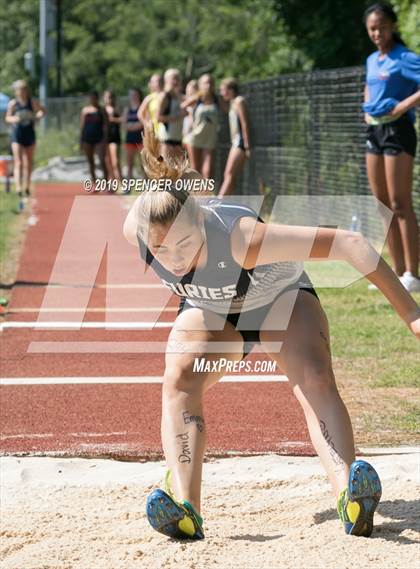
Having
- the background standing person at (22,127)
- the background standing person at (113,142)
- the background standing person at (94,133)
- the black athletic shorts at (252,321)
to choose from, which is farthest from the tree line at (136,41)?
the black athletic shorts at (252,321)

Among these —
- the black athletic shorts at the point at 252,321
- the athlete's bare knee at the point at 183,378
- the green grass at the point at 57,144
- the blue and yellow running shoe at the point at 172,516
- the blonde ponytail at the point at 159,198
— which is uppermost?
the blonde ponytail at the point at 159,198

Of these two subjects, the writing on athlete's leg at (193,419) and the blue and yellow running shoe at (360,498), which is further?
the writing on athlete's leg at (193,419)

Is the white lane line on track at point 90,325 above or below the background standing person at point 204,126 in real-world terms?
above

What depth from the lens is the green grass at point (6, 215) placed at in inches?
606

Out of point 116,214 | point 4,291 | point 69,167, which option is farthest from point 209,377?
point 69,167

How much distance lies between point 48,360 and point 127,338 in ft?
2.93

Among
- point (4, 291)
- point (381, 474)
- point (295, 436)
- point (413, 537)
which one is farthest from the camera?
point (4, 291)

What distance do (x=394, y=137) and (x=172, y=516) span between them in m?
6.11

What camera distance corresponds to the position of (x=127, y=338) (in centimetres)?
888

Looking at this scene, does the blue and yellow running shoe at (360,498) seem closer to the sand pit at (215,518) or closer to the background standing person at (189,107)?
the sand pit at (215,518)

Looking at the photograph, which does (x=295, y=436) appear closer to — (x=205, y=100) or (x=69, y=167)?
(x=205, y=100)

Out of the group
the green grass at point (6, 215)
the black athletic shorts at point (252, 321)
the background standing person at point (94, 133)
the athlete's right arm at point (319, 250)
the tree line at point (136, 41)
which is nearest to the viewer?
the athlete's right arm at point (319, 250)

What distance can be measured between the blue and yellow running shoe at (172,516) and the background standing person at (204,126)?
13.5 meters

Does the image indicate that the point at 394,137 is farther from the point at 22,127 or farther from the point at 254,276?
the point at 22,127
